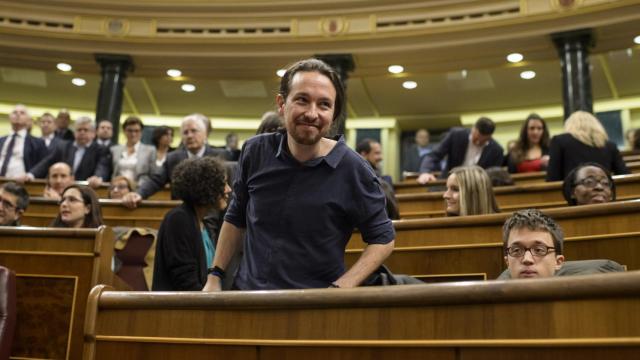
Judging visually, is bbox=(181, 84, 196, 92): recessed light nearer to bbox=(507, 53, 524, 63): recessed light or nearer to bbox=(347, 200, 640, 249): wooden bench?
bbox=(507, 53, 524, 63): recessed light

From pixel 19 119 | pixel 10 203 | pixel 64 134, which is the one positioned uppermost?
pixel 64 134

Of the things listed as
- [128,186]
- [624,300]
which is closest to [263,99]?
[128,186]

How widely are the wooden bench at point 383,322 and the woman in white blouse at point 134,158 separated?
136 inches

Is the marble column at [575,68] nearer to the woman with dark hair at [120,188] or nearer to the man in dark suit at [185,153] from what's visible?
the man in dark suit at [185,153]

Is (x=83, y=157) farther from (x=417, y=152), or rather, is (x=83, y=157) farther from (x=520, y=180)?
(x=417, y=152)

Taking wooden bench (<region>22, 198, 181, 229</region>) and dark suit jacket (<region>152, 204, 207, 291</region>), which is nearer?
dark suit jacket (<region>152, 204, 207, 291</region>)

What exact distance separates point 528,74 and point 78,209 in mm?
6512

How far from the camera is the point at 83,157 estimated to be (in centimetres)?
559

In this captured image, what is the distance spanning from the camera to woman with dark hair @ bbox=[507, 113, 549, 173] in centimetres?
464

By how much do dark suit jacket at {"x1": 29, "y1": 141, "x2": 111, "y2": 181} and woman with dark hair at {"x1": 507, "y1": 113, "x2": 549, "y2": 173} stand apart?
3275 millimetres

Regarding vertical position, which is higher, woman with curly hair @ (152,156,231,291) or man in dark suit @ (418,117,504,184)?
man in dark suit @ (418,117,504,184)

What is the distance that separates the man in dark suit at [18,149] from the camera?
5668 mm

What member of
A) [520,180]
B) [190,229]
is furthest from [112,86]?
[190,229]

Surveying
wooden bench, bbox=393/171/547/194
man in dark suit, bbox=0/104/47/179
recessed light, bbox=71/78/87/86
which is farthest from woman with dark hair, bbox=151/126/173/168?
recessed light, bbox=71/78/87/86
